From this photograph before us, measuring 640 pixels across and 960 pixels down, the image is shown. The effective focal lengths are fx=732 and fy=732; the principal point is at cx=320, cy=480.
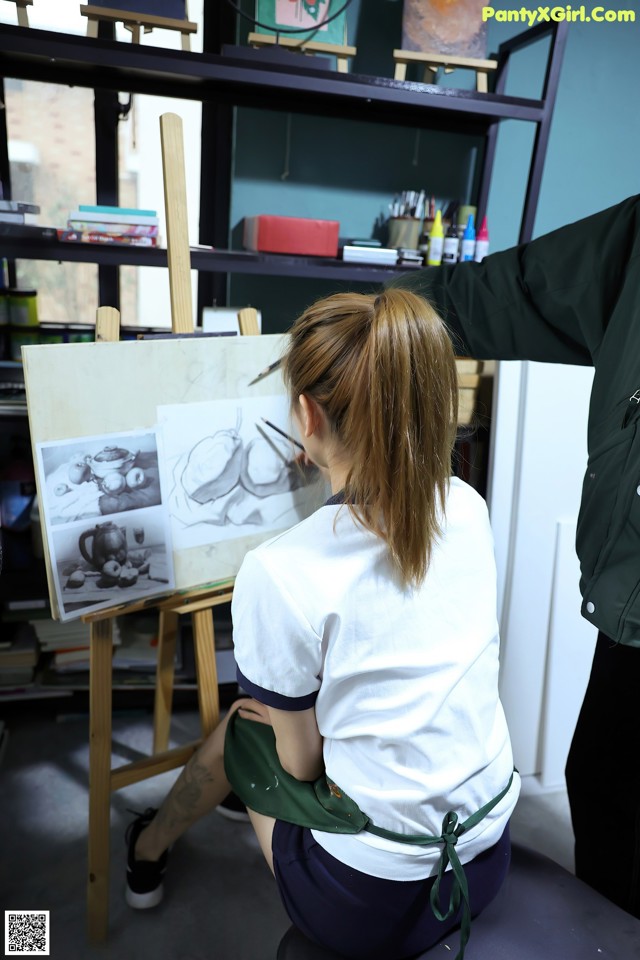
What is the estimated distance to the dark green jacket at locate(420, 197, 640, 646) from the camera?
40.9 inches

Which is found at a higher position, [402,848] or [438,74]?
[438,74]

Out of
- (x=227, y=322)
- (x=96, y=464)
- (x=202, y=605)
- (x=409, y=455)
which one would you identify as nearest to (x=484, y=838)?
(x=409, y=455)

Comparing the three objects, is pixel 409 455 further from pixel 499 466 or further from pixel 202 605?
pixel 499 466

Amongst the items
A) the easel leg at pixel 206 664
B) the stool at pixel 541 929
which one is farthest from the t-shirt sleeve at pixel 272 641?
the easel leg at pixel 206 664

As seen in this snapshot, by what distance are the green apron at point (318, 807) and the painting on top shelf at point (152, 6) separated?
5.12 ft

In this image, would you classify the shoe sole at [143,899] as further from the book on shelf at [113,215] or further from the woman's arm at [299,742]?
the book on shelf at [113,215]

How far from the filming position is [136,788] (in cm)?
180

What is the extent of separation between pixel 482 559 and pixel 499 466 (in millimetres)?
881

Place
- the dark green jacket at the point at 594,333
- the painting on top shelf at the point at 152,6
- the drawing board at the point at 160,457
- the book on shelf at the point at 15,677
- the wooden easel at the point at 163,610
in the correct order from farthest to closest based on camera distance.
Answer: the book on shelf at the point at 15,677 → the painting on top shelf at the point at 152,6 → the wooden easel at the point at 163,610 → the drawing board at the point at 160,457 → the dark green jacket at the point at 594,333

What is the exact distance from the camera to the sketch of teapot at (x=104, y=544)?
120cm

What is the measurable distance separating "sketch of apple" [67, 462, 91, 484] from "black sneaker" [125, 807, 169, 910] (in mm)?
747

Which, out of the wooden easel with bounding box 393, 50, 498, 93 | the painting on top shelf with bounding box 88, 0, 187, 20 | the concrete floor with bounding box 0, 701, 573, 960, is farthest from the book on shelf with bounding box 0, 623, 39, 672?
the wooden easel with bounding box 393, 50, 498, 93

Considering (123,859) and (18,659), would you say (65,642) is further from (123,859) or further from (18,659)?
(123,859)

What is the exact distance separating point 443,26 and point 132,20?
2.53 feet
